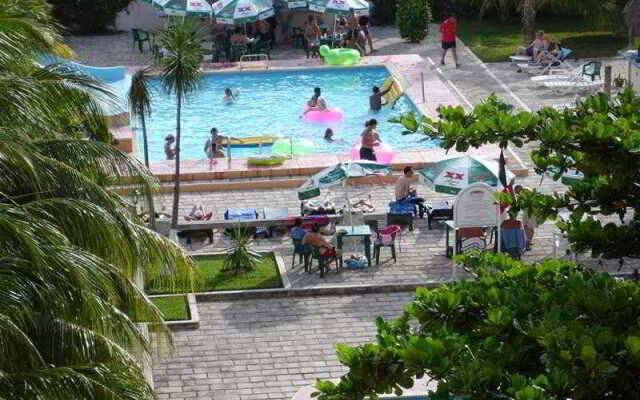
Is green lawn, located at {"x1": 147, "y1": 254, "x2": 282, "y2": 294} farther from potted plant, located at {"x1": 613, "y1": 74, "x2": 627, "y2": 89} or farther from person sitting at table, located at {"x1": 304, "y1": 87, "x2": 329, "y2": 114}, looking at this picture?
potted plant, located at {"x1": 613, "y1": 74, "x2": 627, "y2": 89}

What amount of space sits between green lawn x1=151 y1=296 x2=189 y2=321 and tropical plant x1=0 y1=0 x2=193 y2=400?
415 cm

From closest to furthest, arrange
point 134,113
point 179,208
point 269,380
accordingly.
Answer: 1. point 269,380
2. point 134,113
3. point 179,208

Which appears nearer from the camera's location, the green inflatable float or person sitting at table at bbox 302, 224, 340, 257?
person sitting at table at bbox 302, 224, 340, 257

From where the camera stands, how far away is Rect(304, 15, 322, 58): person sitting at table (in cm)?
3431

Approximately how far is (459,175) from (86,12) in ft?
66.8

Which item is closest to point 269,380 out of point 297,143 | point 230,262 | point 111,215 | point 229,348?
point 229,348

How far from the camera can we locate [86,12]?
37844mm

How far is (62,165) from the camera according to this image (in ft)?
38.8

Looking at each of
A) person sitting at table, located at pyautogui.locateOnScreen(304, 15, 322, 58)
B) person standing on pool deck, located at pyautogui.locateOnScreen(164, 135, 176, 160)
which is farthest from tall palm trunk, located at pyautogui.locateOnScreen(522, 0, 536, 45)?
person standing on pool deck, located at pyautogui.locateOnScreen(164, 135, 176, 160)

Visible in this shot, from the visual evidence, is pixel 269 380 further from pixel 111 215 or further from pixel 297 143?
pixel 297 143

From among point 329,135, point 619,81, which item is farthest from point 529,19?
point 329,135

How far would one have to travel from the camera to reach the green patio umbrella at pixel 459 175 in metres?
19.9

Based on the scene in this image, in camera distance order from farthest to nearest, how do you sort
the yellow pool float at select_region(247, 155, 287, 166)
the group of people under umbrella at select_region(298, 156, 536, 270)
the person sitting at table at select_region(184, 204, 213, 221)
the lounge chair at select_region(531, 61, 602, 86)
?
the lounge chair at select_region(531, 61, 602, 86), the yellow pool float at select_region(247, 155, 287, 166), the person sitting at table at select_region(184, 204, 213, 221), the group of people under umbrella at select_region(298, 156, 536, 270)

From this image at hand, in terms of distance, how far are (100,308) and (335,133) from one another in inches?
724
